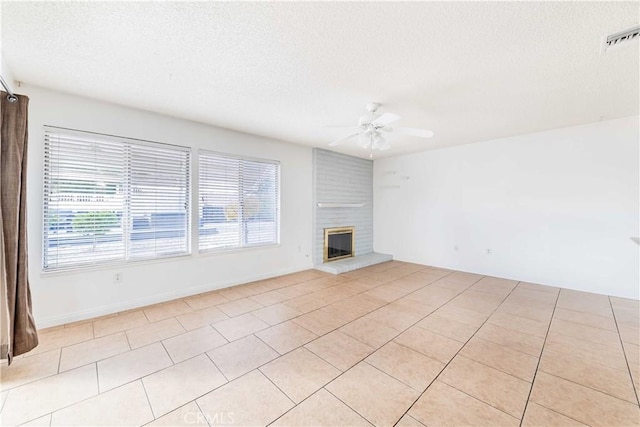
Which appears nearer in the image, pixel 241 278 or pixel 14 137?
pixel 14 137

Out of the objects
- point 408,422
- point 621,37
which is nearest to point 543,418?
point 408,422

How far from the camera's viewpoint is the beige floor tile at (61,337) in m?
2.38

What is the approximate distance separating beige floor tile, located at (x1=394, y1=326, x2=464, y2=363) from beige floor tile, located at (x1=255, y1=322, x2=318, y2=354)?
3.09 ft

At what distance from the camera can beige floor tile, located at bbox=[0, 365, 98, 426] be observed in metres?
1.63

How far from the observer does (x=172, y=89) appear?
9.03 ft

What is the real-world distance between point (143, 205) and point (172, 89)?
1.60 m

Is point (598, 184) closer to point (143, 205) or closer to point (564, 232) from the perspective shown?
point (564, 232)

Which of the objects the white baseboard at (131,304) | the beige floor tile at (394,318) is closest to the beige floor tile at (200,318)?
the white baseboard at (131,304)

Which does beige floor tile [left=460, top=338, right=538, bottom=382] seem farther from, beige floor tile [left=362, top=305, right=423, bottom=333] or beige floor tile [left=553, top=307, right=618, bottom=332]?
beige floor tile [left=553, top=307, right=618, bottom=332]

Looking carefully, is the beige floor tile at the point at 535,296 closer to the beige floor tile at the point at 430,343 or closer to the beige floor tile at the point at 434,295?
the beige floor tile at the point at 434,295

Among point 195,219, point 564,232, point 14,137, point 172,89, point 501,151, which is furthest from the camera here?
point 501,151

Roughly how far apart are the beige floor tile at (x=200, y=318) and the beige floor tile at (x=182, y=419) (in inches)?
48.0

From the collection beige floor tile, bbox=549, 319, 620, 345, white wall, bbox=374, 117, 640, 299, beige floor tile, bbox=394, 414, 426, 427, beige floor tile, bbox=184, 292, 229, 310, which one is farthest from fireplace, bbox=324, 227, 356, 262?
beige floor tile, bbox=394, 414, 426, 427

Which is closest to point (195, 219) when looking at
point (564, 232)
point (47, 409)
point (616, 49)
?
point (47, 409)
